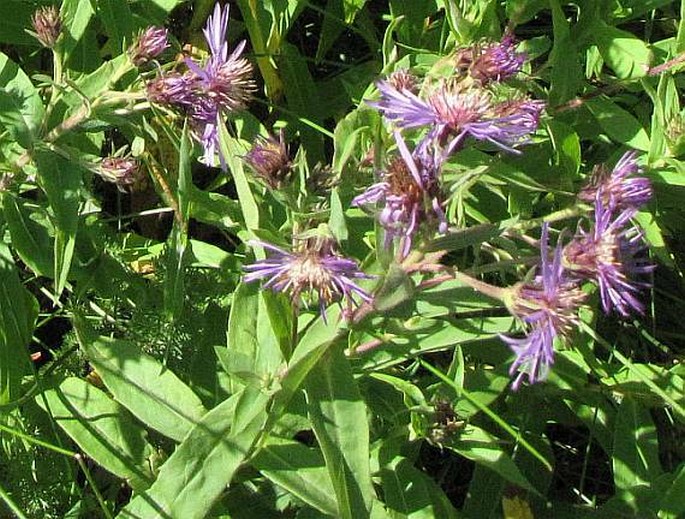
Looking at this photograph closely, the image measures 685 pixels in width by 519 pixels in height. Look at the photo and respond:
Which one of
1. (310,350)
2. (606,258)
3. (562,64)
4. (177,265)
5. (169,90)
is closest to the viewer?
(606,258)

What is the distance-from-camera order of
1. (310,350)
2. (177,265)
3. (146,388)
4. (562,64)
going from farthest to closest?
(562,64)
(177,265)
(146,388)
(310,350)

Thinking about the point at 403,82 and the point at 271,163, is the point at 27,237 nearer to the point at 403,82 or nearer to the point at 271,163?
the point at 271,163

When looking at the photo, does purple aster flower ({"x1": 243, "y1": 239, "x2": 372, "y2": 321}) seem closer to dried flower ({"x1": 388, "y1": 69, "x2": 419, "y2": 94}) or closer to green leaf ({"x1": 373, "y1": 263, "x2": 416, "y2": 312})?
green leaf ({"x1": 373, "y1": 263, "x2": 416, "y2": 312})

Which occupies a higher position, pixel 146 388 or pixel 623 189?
pixel 623 189

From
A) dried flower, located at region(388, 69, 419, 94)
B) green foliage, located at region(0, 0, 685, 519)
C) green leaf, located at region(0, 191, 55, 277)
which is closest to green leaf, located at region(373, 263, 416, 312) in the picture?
green foliage, located at region(0, 0, 685, 519)

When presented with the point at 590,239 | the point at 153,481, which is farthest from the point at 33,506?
the point at 590,239

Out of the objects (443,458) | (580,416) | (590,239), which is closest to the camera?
(590,239)

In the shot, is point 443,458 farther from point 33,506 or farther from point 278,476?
point 33,506

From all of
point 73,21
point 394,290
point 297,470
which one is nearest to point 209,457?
point 297,470
